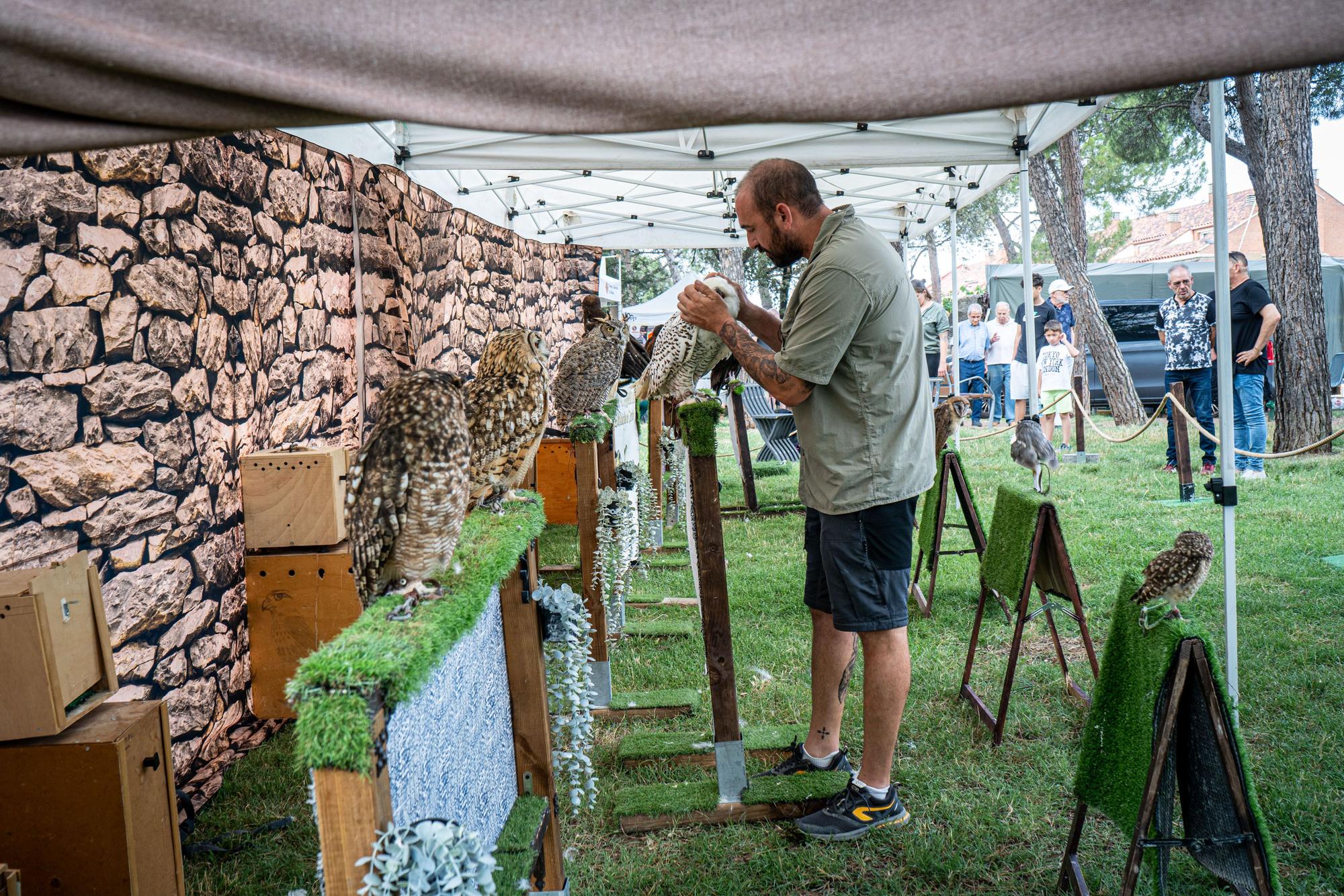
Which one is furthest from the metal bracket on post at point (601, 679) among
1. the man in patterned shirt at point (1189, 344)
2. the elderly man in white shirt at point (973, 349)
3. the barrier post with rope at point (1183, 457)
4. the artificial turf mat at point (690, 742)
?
the elderly man in white shirt at point (973, 349)

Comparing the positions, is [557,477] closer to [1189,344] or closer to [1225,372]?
[1225,372]

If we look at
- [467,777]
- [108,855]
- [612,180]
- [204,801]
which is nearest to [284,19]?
[467,777]

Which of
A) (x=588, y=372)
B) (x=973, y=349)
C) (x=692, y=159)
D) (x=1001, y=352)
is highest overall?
(x=692, y=159)

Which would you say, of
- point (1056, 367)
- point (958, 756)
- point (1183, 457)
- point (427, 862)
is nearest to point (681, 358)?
point (958, 756)

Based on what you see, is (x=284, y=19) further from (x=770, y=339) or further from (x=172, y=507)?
(x=172, y=507)

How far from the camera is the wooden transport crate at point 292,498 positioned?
151 inches

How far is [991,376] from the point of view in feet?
42.8

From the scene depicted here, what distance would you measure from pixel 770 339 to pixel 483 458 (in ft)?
4.84

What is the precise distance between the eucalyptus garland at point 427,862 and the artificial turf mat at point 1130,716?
1.81 meters

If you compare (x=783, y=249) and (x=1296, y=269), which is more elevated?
(x=1296, y=269)

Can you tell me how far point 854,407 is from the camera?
9.45 feet

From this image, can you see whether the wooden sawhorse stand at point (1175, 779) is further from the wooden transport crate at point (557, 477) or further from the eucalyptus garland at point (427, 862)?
the wooden transport crate at point (557, 477)

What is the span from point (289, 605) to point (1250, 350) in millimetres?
8741

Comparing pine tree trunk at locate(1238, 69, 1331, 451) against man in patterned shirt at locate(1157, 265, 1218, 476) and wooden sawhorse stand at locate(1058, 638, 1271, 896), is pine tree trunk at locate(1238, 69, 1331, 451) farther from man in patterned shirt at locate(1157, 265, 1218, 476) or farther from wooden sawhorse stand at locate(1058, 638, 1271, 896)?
wooden sawhorse stand at locate(1058, 638, 1271, 896)
